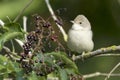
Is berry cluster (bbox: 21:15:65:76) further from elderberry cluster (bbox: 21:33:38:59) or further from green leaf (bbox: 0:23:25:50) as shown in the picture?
green leaf (bbox: 0:23:25:50)

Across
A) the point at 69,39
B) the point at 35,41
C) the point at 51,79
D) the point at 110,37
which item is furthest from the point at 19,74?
the point at 110,37

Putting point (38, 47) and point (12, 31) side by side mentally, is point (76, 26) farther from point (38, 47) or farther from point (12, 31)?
point (38, 47)

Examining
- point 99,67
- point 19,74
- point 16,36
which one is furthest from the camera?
point 99,67

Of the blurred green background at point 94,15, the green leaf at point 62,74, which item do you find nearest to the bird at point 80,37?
the blurred green background at point 94,15

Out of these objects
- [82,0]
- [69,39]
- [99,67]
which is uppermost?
[82,0]

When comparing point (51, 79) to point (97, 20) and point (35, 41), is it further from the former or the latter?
point (97, 20)

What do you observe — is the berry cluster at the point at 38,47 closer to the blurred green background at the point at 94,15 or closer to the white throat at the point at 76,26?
the white throat at the point at 76,26
